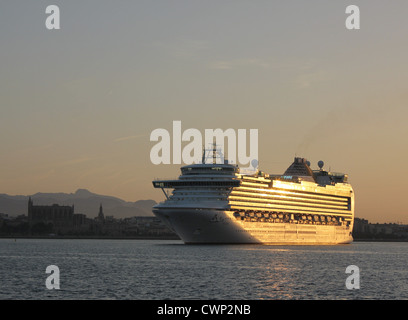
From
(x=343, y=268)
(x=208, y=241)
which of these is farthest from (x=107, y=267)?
(x=208, y=241)

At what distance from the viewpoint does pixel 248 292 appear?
182ft

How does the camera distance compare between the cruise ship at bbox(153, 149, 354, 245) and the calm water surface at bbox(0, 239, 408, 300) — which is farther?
the cruise ship at bbox(153, 149, 354, 245)

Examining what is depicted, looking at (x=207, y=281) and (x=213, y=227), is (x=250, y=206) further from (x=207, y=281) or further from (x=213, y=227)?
(x=207, y=281)

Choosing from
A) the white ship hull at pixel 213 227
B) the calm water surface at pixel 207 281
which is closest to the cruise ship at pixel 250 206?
the white ship hull at pixel 213 227

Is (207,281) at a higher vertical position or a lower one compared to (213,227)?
lower

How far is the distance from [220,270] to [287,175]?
95.2 metres

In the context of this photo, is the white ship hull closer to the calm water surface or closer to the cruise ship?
the cruise ship

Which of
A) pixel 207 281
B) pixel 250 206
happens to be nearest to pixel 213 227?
pixel 250 206

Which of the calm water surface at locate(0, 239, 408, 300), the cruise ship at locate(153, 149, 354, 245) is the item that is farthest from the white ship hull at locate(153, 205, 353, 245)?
the calm water surface at locate(0, 239, 408, 300)

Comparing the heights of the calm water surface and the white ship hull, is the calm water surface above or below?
below

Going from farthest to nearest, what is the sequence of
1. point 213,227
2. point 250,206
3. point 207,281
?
point 250,206 < point 213,227 < point 207,281

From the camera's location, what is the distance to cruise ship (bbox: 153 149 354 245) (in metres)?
126

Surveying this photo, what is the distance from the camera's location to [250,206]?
136 meters

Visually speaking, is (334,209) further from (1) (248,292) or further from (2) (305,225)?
(1) (248,292)
